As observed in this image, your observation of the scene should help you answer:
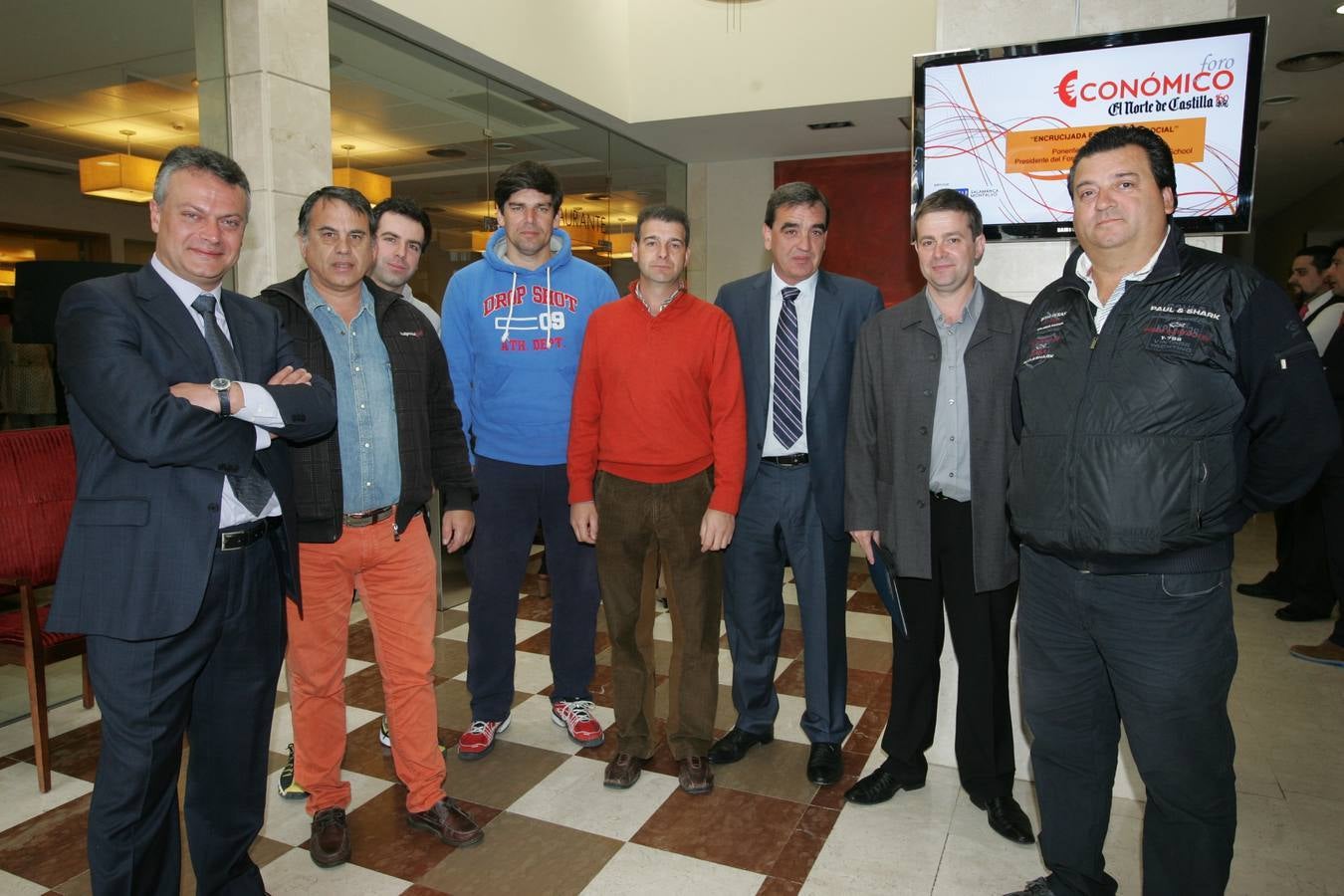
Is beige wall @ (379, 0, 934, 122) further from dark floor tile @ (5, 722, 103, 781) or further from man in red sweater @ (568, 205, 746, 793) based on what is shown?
dark floor tile @ (5, 722, 103, 781)

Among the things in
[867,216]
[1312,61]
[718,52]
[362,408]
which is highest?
Result: [718,52]

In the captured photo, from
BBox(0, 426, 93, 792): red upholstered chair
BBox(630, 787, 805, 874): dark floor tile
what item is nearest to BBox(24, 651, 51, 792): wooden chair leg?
BBox(0, 426, 93, 792): red upholstered chair

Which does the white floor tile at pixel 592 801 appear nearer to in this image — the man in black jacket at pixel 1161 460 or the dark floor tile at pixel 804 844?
the dark floor tile at pixel 804 844

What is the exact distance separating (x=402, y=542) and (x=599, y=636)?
6.80 feet

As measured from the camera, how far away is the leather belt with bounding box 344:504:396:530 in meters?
2.38

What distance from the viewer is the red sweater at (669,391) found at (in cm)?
270

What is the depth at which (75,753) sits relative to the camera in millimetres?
3107

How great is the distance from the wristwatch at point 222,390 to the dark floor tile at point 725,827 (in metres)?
1.59

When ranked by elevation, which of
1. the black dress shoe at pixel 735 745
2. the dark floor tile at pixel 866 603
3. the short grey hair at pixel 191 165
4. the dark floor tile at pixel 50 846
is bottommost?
the dark floor tile at pixel 50 846

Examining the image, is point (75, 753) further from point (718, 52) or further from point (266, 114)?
point (718, 52)

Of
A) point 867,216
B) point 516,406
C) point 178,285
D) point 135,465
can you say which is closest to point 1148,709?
point 516,406

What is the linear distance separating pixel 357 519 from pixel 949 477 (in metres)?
1.64

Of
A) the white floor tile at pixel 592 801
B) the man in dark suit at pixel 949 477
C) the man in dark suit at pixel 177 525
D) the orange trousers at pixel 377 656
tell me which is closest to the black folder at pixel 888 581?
the man in dark suit at pixel 949 477

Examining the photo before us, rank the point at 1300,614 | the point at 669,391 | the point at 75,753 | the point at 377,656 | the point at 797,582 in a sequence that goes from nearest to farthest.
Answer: the point at 377,656, the point at 669,391, the point at 797,582, the point at 75,753, the point at 1300,614
